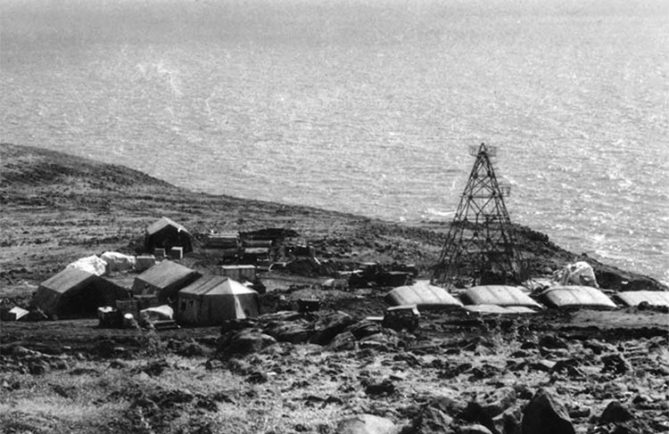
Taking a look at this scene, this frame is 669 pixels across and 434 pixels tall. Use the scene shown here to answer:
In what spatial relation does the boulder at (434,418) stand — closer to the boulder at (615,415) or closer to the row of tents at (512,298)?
the boulder at (615,415)

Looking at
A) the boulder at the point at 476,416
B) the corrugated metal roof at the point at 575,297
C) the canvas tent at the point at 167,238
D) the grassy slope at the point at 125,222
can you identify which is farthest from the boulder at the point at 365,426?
the canvas tent at the point at 167,238

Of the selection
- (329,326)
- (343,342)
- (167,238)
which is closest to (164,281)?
(329,326)

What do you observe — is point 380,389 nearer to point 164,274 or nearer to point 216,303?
point 216,303

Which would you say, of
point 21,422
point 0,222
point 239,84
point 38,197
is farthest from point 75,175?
point 239,84

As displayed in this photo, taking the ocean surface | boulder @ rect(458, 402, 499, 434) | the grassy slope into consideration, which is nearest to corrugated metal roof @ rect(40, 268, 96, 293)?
the grassy slope

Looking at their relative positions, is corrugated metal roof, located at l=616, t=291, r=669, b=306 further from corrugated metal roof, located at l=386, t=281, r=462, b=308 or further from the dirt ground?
corrugated metal roof, located at l=386, t=281, r=462, b=308

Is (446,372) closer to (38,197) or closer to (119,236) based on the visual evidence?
(119,236)

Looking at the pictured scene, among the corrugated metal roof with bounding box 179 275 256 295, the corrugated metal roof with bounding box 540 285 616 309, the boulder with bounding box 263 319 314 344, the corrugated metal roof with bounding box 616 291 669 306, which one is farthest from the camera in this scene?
the corrugated metal roof with bounding box 616 291 669 306
